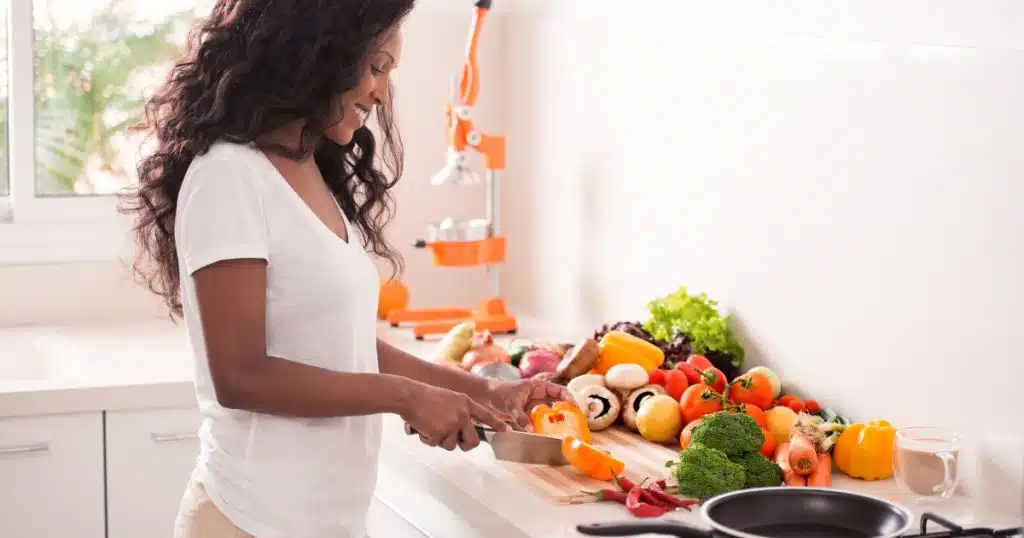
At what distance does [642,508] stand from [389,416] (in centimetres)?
60

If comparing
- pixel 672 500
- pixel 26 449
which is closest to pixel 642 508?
pixel 672 500

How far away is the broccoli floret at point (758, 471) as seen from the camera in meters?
1.68

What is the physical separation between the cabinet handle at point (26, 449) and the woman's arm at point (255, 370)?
96 cm

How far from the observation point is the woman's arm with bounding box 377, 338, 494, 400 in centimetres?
169

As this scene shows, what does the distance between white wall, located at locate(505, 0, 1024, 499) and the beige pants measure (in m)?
0.93

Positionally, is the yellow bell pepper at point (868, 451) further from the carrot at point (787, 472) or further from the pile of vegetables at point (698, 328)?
the pile of vegetables at point (698, 328)

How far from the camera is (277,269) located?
1389 millimetres

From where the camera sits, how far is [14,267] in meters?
2.78

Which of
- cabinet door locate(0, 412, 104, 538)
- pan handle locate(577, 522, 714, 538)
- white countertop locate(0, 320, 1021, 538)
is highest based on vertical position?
pan handle locate(577, 522, 714, 538)

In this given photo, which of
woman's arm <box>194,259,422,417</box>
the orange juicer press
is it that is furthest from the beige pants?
the orange juicer press

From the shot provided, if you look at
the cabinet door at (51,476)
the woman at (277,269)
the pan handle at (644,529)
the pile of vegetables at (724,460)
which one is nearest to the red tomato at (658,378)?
the pile of vegetables at (724,460)

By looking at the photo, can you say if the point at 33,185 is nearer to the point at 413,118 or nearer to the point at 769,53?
the point at 413,118

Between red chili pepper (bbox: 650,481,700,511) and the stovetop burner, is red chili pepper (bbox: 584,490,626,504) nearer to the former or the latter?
red chili pepper (bbox: 650,481,700,511)

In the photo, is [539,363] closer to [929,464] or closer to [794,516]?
[929,464]
